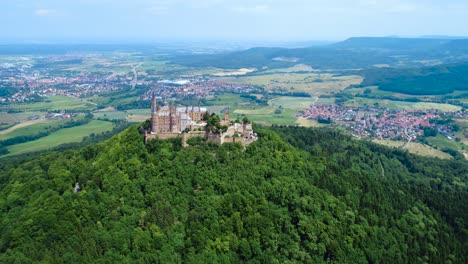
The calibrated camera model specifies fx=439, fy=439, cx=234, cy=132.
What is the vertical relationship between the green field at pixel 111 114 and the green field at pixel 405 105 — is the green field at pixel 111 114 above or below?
below

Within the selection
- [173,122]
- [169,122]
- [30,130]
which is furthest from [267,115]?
[173,122]

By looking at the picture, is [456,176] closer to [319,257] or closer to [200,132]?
[319,257]

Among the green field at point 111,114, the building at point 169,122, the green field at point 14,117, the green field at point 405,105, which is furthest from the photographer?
the green field at point 405,105

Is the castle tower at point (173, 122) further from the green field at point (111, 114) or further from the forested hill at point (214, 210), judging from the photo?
the green field at point (111, 114)

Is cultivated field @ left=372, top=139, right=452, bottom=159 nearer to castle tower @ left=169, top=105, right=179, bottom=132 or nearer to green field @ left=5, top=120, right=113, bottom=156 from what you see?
castle tower @ left=169, top=105, right=179, bottom=132

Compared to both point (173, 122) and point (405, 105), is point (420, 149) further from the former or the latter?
point (173, 122)

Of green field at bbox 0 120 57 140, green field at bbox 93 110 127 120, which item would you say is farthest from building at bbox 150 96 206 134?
green field at bbox 93 110 127 120

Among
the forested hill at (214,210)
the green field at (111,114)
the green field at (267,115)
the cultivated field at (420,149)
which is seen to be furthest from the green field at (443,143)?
the green field at (111,114)

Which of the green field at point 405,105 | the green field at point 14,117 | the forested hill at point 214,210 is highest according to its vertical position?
the forested hill at point 214,210
